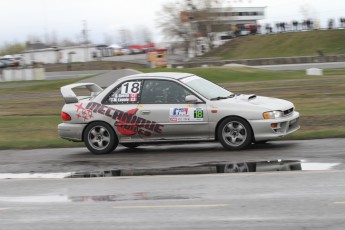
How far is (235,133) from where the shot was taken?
1091 centimetres

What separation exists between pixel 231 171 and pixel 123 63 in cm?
7176

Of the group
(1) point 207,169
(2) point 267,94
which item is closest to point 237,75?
(2) point 267,94

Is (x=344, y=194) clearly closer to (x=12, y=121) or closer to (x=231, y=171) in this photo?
(x=231, y=171)

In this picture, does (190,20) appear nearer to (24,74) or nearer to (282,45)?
(282,45)

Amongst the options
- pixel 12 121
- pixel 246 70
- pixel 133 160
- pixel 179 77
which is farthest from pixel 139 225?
pixel 246 70

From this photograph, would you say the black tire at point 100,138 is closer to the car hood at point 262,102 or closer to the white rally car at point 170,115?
the white rally car at point 170,115

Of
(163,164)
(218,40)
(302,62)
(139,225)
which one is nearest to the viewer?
(139,225)

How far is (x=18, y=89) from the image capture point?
38.4 metres

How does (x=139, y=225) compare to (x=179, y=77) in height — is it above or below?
below

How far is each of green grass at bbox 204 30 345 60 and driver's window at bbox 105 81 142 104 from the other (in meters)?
57.2

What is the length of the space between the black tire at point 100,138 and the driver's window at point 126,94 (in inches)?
20.5

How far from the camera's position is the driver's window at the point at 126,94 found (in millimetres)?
11594

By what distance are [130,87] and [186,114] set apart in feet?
4.32

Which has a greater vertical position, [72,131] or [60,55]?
[60,55]
